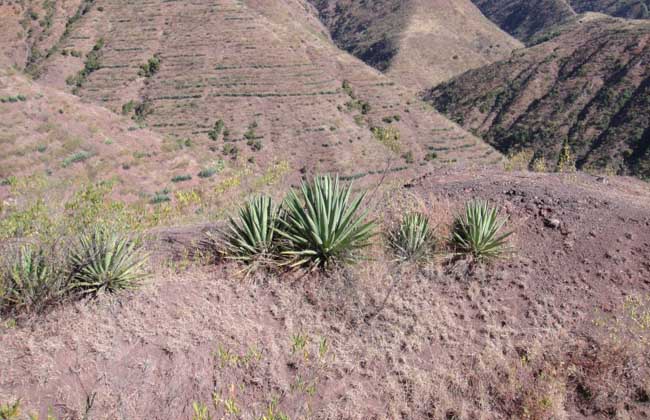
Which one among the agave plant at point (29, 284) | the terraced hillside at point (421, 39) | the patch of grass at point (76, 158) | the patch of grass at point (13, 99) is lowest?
the terraced hillside at point (421, 39)

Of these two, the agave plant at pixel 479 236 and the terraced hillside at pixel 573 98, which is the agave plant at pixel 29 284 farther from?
the terraced hillside at pixel 573 98

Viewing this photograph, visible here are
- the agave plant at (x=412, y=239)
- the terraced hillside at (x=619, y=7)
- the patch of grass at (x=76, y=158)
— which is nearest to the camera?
the agave plant at (x=412, y=239)

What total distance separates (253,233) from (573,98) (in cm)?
5402

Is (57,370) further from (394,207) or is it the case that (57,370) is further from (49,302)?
(394,207)

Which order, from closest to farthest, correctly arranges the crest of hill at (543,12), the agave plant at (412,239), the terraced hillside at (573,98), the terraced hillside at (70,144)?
the agave plant at (412,239) → the terraced hillside at (70,144) → the terraced hillside at (573,98) → the crest of hill at (543,12)

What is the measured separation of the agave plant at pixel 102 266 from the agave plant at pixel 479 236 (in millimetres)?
4088

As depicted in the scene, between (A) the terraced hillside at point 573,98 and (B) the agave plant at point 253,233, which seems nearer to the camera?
(B) the agave plant at point 253,233

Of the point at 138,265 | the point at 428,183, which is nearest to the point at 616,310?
the point at 428,183

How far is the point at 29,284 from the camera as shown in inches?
154

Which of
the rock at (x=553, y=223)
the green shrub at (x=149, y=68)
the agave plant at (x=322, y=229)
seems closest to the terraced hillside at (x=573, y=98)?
the rock at (x=553, y=223)

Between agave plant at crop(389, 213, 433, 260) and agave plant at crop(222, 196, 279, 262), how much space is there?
170 cm

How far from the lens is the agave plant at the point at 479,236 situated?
554cm

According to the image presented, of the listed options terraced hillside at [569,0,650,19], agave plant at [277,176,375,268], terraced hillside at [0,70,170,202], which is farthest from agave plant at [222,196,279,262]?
terraced hillside at [569,0,650,19]

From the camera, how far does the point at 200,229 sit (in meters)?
6.27
